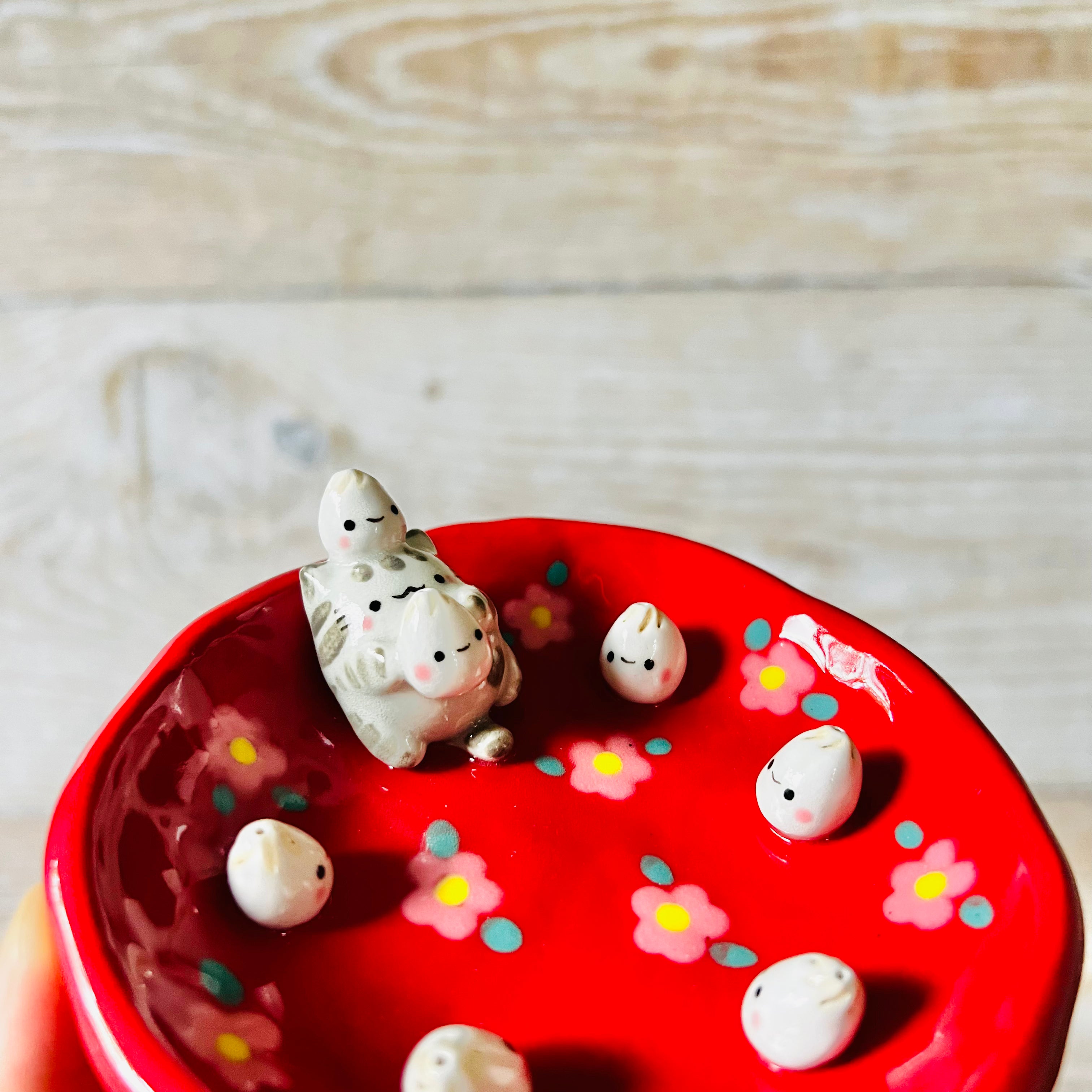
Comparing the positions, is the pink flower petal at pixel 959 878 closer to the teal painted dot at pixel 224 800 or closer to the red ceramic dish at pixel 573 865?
the red ceramic dish at pixel 573 865

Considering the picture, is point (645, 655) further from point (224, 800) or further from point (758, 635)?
point (224, 800)

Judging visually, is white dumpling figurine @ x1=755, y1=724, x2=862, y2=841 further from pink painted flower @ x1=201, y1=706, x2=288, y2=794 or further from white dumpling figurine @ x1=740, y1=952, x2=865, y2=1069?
pink painted flower @ x1=201, y1=706, x2=288, y2=794

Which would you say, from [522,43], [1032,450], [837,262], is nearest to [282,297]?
[522,43]

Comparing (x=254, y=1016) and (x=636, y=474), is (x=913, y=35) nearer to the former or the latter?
(x=636, y=474)

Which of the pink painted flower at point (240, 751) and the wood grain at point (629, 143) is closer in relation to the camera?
the pink painted flower at point (240, 751)

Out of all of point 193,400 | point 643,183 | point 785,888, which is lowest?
point 785,888

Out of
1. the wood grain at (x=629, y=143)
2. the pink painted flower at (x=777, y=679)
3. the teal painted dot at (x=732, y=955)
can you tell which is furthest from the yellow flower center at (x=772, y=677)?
the wood grain at (x=629, y=143)
